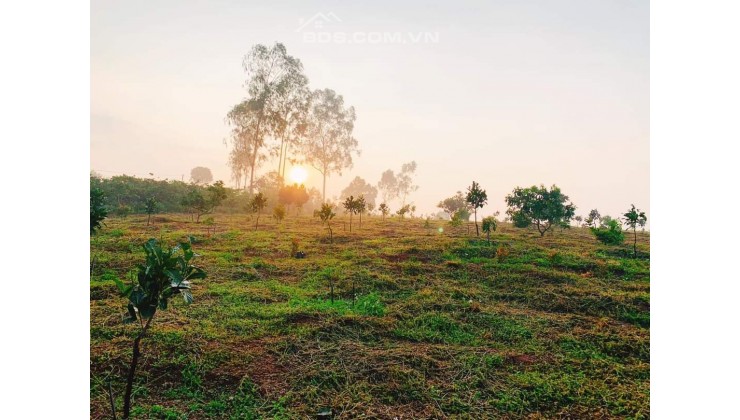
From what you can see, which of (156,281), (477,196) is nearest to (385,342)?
(156,281)

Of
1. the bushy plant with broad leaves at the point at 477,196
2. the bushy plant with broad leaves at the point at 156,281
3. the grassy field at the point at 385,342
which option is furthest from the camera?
the bushy plant with broad leaves at the point at 477,196

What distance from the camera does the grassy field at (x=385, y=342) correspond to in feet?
12.4

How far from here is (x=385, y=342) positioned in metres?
5.14

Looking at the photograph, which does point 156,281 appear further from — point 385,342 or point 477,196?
point 477,196

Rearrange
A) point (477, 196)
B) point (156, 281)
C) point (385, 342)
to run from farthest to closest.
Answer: point (477, 196) < point (385, 342) < point (156, 281)

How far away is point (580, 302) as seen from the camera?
23.1 feet

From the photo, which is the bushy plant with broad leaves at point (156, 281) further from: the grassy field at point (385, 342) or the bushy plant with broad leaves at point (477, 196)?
the bushy plant with broad leaves at point (477, 196)

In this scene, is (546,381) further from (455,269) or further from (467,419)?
(455,269)

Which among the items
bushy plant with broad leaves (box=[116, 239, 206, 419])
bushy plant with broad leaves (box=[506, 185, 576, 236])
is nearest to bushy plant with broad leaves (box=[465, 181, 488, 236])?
bushy plant with broad leaves (box=[506, 185, 576, 236])

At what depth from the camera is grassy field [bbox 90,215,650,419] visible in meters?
3.77

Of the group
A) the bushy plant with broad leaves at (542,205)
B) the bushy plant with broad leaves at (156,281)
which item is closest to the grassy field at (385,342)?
the bushy plant with broad leaves at (156,281)

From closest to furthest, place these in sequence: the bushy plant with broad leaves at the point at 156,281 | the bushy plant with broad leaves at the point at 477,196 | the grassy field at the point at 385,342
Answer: the bushy plant with broad leaves at the point at 156,281
the grassy field at the point at 385,342
the bushy plant with broad leaves at the point at 477,196

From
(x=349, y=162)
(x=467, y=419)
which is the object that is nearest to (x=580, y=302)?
(x=467, y=419)

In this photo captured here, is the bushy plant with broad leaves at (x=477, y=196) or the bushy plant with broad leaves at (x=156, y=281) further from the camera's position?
the bushy plant with broad leaves at (x=477, y=196)
